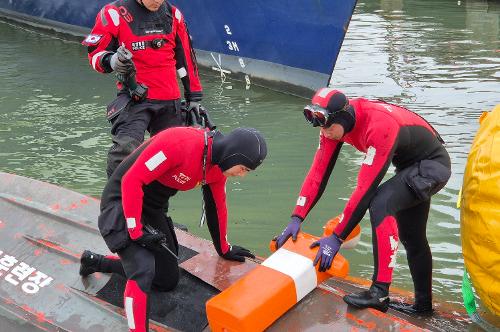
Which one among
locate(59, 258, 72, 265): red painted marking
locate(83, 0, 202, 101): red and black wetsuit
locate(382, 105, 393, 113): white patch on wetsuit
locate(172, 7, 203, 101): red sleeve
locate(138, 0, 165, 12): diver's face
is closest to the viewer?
locate(382, 105, 393, 113): white patch on wetsuit

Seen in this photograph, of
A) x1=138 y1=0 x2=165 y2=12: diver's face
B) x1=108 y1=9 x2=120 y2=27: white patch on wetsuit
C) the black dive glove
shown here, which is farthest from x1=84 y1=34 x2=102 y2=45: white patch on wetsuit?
the black dive glove

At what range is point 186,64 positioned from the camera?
5.71 m

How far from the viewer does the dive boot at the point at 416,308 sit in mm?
4359

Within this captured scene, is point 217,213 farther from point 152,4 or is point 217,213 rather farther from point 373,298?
point 152,4

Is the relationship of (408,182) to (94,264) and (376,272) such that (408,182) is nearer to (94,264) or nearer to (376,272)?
(376,272)

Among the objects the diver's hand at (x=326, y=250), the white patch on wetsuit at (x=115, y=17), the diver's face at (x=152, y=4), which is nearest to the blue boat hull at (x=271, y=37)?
the diver's face at (x=152, y=4)

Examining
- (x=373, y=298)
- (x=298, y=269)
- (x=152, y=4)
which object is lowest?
(x=373, y=298)

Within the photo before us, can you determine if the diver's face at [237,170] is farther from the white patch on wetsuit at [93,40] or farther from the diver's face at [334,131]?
the white patch on wetsuit at [93,40]

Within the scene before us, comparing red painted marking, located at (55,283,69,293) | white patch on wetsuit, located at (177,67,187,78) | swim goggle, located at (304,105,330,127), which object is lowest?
red painted marking, located at (55,283,69,293)

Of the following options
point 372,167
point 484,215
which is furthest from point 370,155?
point 484,215

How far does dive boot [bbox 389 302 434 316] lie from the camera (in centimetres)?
436

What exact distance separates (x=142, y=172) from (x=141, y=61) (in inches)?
80.5

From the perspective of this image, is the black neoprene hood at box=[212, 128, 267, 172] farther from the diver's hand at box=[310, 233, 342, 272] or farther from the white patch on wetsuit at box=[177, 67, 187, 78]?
the white patch on wetsuit at box=[177, 67, 187, 78]

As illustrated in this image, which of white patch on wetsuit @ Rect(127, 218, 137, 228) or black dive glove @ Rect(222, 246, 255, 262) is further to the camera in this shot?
black dive glove @ Rect(222, 246, 255, 262)
